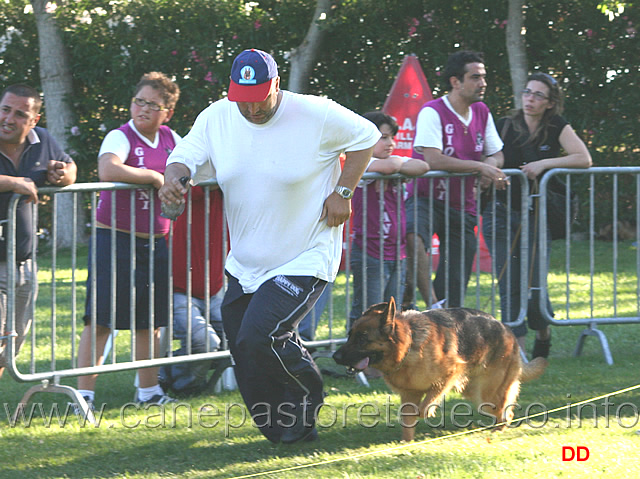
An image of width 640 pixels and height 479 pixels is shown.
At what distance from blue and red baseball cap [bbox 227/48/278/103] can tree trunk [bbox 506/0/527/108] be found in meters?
8.91

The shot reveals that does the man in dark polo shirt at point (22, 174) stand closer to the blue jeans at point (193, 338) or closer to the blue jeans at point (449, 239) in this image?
the blue jeans at point (193, 338)

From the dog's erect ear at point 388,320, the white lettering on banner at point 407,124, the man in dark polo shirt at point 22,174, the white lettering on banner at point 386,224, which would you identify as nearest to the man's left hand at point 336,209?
the dog's erect ear at point 388,320

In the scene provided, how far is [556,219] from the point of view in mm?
6992

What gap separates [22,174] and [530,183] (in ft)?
12.0

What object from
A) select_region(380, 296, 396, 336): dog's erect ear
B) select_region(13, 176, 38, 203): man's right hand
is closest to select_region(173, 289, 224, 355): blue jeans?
select_region(13, 176, 38, 203): man's right hand

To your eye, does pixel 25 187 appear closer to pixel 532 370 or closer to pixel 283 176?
pixel 283 176

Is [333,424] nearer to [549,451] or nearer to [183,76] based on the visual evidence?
[549,451]

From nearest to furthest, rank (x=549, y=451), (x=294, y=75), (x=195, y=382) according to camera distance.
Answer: (x=549, y=451) < (x=195, y=382) < (x=294, y=75)

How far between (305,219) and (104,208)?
1522 mm

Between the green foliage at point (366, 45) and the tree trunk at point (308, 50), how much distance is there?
172 millimetres

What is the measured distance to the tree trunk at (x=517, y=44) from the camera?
498 inches

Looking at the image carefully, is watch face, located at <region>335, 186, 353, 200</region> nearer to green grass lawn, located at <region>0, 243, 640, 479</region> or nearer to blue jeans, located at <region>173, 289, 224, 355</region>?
green grass lawn, located at <region>0, 243, 640, 479</region>

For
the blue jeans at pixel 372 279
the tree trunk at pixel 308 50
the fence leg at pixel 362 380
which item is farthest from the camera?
the tree trunk at pixel 308 50

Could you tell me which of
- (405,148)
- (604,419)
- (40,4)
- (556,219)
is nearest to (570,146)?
(556,219)
